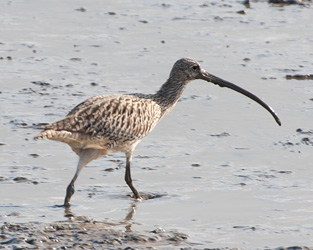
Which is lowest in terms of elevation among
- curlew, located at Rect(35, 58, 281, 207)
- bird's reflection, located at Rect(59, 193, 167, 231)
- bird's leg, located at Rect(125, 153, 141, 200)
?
bird's reflection, located at Rect(59, 193, 167, 231)

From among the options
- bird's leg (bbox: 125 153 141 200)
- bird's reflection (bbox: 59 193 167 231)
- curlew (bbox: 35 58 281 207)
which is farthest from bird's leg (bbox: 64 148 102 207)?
bird's leg (bbox: 125 153 141 200)

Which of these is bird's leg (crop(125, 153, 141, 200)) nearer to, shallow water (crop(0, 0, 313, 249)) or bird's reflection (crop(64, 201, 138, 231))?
shallow water (crop(0, 0, 313, 249))

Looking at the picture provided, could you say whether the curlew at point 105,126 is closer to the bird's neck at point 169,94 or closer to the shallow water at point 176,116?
the bird's neck at point 169,94

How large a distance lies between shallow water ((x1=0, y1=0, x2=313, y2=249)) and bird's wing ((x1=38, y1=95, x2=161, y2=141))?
25.0 inches

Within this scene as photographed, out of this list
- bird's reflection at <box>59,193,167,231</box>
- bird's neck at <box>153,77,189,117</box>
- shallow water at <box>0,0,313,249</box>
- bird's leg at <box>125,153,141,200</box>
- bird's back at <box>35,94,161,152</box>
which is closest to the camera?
bird's reflection at <box>59,193,167,231</box>

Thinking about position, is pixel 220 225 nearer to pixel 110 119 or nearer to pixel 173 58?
pixel 110 119

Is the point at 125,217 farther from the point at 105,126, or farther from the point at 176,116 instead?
the point at 176,116

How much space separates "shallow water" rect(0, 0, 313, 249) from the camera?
9.36 meters

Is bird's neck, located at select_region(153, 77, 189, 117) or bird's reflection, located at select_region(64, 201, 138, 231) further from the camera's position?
bird's neck, located at select_region(153, 77, 189, 117)

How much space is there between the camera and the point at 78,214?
30.6 feet

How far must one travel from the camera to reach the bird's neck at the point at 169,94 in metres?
10.8

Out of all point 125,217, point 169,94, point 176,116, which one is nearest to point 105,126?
point 125,217

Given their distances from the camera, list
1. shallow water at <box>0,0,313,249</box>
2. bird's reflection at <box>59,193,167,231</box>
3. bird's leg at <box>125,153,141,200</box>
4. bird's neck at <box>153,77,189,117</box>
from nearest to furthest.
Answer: bird's reflection at <box>59,193,167,231</box> → shallow water at <box>0,0,313,249</box> → bird's leg at <box>125,153,141,200</box> → bird's neck at <box>153,77,189,117</box>

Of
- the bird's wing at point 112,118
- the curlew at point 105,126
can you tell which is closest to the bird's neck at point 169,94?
the curlew at point 105,126
